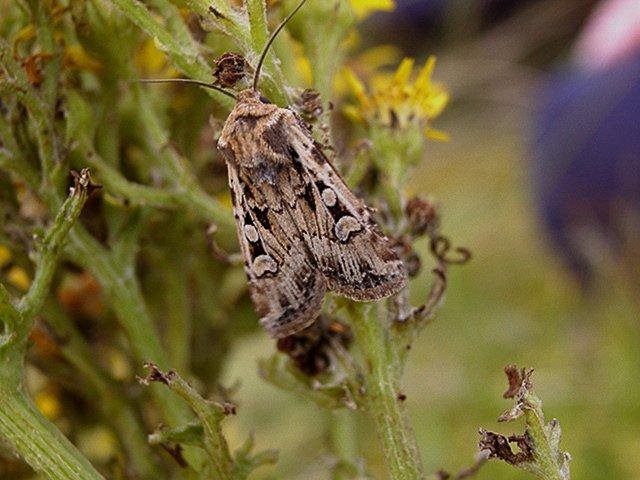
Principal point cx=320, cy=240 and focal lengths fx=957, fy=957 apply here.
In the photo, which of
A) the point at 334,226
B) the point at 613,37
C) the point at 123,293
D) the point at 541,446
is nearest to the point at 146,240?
the point at 123,293

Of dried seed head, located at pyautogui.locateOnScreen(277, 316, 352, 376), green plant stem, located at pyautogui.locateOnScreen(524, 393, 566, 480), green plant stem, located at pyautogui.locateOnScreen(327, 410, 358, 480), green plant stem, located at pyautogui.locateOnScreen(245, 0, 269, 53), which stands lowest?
green plant stem, located at pyautogui.locateOnScreen(524, 393, 566, 480)

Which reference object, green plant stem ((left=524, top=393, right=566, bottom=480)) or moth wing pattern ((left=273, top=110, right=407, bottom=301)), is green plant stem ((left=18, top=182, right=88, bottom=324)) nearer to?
moth wing pattern ((left=273, top=110, right=407, bottom=301))

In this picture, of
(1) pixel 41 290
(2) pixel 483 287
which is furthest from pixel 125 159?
(2) pixel 483 287

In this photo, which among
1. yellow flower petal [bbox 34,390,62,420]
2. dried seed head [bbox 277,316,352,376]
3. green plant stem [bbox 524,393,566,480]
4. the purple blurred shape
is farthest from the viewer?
the purple blurred shape

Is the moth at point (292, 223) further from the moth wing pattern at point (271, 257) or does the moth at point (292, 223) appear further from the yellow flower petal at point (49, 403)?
the yellow flower petal at point (49, 403)

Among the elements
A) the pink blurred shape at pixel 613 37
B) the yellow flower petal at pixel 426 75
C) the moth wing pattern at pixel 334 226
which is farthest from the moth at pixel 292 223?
the pink blurred shape at pixel 613 37

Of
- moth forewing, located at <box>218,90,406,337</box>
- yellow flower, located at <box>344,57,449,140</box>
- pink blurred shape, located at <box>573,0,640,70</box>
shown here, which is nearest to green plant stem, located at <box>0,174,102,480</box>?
moth forewing, located at <box>218,90,406,337</box>

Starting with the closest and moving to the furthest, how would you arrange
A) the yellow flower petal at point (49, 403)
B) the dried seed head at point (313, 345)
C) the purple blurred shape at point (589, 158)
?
the dried seed head at point (313, 345)
the yellow flower petal at point (49, 403)
the purple blurred shape at point (589, 158)

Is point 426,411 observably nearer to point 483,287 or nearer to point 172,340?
point 483,287
